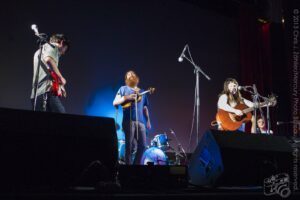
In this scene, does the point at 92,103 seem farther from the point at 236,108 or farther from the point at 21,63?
the point at 236,108

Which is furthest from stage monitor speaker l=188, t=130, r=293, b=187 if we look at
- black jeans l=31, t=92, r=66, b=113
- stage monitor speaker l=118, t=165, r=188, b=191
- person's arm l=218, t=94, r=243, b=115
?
person's arm l=218, t=94, r=243, b=115

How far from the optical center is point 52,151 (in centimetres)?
177

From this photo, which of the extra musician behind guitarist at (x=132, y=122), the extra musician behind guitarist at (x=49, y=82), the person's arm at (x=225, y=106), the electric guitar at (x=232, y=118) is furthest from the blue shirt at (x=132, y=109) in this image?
the electric guitar at (x=232, y=118)

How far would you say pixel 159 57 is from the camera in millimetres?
7363

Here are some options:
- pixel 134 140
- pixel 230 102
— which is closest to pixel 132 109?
pixel 134 140

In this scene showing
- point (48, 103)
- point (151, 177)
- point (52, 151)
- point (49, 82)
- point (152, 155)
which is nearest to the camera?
point (52, 151)

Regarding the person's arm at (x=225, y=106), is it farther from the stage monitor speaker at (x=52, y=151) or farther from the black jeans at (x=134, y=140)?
the stage monitor speaker at (x=52, y=151)

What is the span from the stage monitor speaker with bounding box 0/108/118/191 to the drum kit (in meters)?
3.12

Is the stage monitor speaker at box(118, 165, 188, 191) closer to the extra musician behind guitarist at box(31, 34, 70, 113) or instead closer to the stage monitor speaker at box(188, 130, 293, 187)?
the stage monitor speaker at box(188, 130, 293, 187)

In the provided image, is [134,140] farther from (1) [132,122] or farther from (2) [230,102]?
(2) [230,102]

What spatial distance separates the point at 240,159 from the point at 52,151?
3.52ft

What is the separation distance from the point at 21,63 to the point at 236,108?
382cm

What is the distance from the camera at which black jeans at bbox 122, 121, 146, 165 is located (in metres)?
5.32

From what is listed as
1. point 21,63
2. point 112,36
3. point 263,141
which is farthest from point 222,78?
point 263,141
